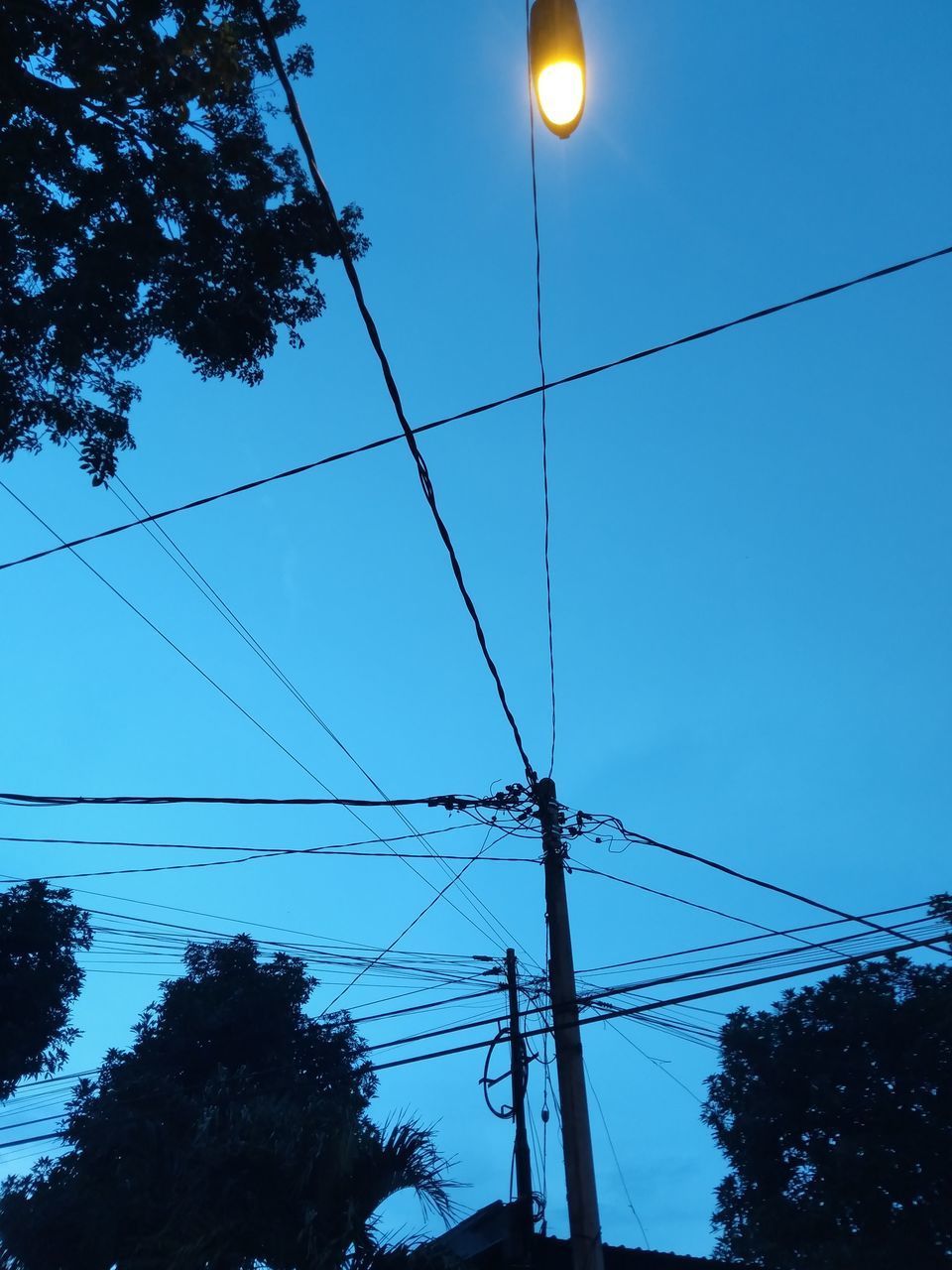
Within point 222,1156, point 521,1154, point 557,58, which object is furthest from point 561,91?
point 521,1154

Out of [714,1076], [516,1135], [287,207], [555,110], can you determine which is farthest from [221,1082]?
[555,110]

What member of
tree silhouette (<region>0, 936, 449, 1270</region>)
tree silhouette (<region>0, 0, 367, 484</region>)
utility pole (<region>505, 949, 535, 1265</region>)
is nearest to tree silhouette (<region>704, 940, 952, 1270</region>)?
utility pole (<region>505, 949, 535, 1265</region>)

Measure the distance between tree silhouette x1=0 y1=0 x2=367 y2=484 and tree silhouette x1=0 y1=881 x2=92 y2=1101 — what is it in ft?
43.6

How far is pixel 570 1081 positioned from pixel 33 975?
1529 cm

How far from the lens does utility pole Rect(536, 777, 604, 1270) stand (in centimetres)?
713

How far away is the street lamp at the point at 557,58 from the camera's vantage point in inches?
179

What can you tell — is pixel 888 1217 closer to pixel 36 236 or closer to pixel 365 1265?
pixel 365 1265

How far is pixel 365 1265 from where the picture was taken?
8.59 meters

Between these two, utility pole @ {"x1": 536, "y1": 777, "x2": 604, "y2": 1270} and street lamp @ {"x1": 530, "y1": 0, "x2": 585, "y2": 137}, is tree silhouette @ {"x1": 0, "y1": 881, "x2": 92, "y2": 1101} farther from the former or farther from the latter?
street lamp @ {"x1": 530, "y1": 0, "x2": 585, "y2": 137}

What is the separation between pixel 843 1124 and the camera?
1623cm

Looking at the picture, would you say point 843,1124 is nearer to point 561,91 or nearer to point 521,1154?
point 521,1154

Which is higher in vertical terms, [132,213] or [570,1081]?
[132,213]

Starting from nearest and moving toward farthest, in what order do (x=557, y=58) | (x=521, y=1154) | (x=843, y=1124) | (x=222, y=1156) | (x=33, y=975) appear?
(x=557, y=58) < (x=222, y=1156) < (x=521, y=1154) < (x=843, y=1124) < (x=33, y=975)

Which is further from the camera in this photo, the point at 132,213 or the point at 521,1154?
the point at 521,1154
